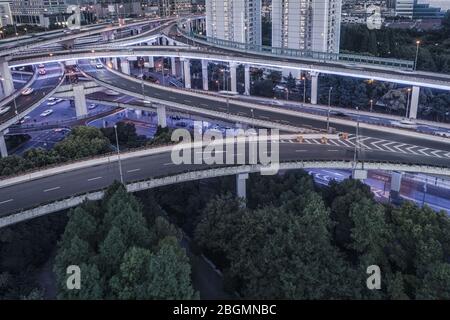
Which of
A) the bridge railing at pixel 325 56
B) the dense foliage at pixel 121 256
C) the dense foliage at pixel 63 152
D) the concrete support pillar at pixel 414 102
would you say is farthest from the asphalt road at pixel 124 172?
the bridge railing at pixel 325 56

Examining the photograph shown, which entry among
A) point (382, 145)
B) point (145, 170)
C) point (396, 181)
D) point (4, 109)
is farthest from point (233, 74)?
point (145, 170)

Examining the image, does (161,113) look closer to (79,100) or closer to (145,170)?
(79,100)

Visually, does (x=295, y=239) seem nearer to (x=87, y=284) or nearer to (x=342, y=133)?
(x=87, y=284)

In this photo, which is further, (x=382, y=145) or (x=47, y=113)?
(x=47, y=113)

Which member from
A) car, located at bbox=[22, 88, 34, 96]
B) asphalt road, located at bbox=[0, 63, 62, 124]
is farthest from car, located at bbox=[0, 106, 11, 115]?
car, located at bbox=[22, 88, 34, 96]

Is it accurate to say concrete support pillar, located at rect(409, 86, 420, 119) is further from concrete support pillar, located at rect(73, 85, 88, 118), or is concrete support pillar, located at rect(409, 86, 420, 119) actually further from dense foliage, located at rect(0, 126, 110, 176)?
concrete support pillar, located at rect(73, 85, 88, 118)
